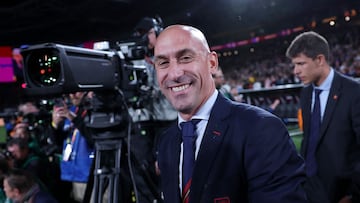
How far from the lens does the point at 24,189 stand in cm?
272

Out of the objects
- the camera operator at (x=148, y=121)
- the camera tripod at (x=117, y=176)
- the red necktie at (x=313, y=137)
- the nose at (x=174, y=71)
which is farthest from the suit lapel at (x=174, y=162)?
the red necktie at (x=313, y=137)

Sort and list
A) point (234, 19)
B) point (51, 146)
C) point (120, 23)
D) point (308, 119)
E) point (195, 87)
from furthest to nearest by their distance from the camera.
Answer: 1. point (120, 23)
2. point (234, 19)
3. point (51, 146)
4. point (308, 119)
5. point (195, 87)

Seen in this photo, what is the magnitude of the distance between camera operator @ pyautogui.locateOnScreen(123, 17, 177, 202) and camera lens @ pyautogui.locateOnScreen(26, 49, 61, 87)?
2.43 ft

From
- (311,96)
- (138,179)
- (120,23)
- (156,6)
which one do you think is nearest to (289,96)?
(311,96)

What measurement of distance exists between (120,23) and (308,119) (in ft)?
40.0

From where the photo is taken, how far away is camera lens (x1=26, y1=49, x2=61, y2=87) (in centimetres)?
166

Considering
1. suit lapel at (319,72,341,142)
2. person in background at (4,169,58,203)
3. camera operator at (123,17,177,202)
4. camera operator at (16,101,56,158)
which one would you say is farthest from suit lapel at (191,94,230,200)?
camera operator at (16,101,56,158)

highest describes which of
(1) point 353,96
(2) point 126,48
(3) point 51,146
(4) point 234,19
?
(4) point 234,19

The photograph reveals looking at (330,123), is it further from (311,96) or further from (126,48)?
(126,48)

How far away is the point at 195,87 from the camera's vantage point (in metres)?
1.11

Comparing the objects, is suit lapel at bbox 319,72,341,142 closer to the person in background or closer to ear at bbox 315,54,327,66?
ear at bbox 315,54,327,66

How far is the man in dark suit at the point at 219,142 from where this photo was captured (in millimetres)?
991

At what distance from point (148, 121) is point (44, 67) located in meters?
1.03

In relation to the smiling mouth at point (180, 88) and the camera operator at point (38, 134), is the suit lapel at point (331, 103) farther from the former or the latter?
the camera operator at point (38, 134)
